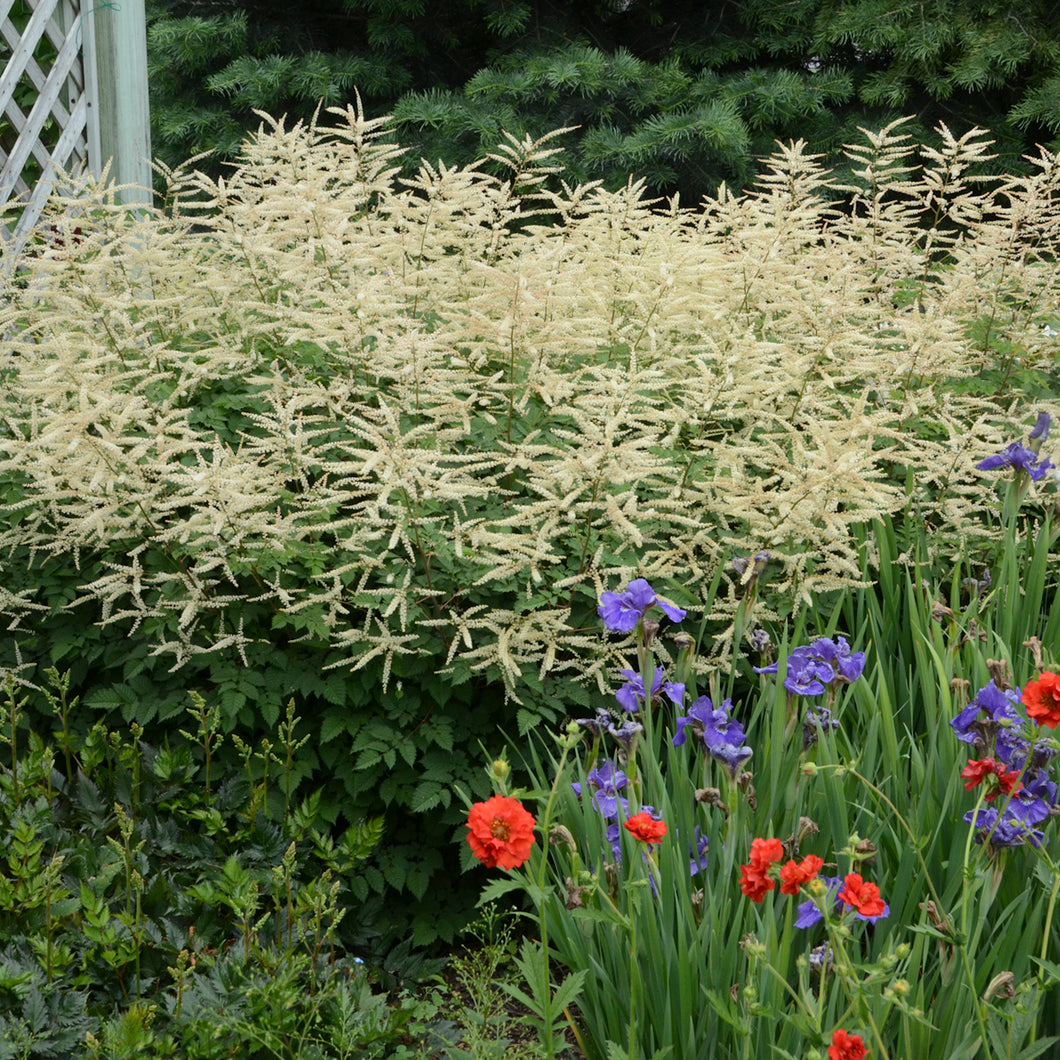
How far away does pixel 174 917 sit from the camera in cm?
277

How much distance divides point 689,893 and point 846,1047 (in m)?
0.74

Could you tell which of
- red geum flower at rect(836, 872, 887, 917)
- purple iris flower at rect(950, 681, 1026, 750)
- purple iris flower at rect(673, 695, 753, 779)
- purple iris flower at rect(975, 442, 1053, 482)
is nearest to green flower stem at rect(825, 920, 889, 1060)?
red geum flower at rect(836, 872, 887, 917)

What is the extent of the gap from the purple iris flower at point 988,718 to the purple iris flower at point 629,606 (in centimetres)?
56

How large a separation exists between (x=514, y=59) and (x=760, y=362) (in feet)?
25.2

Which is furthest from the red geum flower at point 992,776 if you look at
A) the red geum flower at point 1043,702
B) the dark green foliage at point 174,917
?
the dark green foliage at point 174,917

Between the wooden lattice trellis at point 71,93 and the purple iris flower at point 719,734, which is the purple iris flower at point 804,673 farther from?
the wooden lattice trellis at point 71,93

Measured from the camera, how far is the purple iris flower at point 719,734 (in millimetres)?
1994

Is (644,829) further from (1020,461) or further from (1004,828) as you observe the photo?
(1020,461)

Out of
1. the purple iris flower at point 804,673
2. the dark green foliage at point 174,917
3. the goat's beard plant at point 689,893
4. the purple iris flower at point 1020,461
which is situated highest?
the purple iris flower at point 1020,461

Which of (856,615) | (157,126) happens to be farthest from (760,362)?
(157,126)

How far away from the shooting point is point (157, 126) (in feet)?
36.0

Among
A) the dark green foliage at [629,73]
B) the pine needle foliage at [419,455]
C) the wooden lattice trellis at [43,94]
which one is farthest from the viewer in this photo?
the dark green foliage at [629,73]

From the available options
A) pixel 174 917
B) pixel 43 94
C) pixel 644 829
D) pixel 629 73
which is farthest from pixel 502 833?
pixel 629 73

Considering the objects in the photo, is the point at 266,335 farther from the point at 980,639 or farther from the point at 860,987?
the point at 860,987
